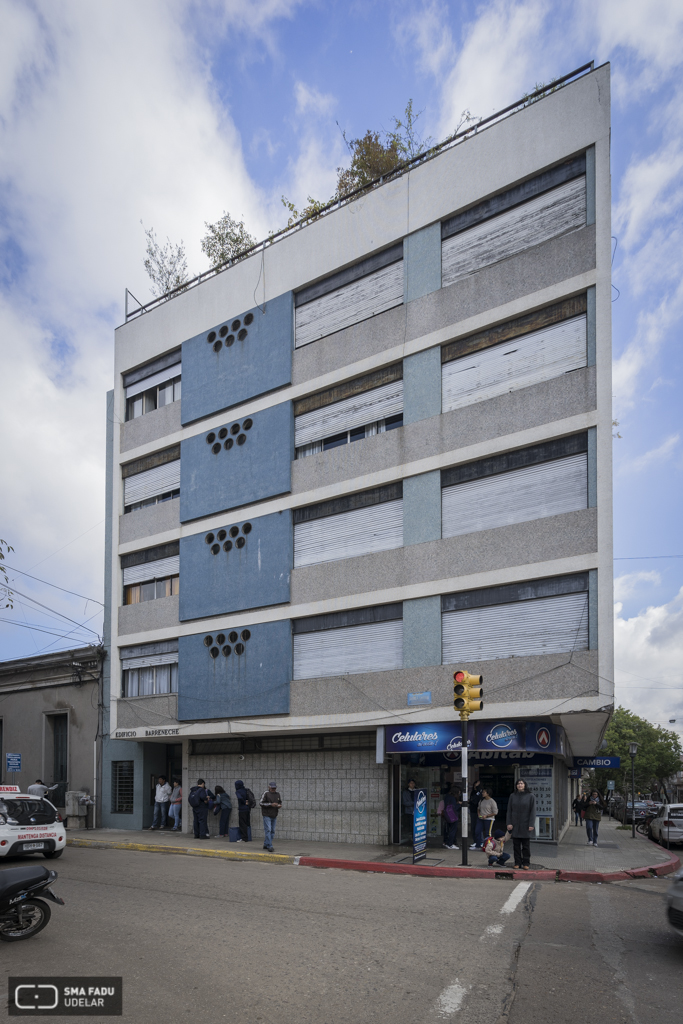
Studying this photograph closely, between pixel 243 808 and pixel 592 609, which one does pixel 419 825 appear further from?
pixel 243 808

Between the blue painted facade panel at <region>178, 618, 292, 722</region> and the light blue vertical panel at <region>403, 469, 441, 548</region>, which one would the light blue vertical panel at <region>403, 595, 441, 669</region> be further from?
the blue painted facade panel at <region>178, 618, 292, 722</region>

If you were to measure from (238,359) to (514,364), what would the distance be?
9.50 m

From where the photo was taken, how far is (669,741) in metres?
72.2

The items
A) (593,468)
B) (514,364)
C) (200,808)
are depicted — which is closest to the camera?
(593,468)

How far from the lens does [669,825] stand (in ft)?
80.1

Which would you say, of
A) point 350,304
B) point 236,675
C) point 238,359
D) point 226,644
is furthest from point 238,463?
point 236,675

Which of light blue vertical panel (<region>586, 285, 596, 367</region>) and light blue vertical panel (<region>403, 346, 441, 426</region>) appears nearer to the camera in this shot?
light blue vertical panel (<region>586, 285, 596, 367</region>)

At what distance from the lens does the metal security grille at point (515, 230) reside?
18.6 m

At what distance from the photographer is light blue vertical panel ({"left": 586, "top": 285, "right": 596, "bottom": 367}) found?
1764 centimetres

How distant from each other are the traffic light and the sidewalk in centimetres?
283

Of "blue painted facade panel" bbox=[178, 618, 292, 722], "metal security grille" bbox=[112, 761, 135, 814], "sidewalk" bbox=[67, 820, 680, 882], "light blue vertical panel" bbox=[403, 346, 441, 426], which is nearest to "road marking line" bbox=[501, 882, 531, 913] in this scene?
"sidewalk" bbox=[67, 820, 680, 882]

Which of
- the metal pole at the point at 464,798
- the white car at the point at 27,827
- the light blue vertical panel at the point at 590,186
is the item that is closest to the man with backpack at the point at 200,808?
the white car at the point at 27,827

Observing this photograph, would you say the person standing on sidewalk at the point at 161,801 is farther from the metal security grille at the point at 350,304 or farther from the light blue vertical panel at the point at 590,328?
the light blue vertical panel at the point at 590,328

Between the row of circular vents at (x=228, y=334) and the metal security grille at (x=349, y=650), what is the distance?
31.3ft
